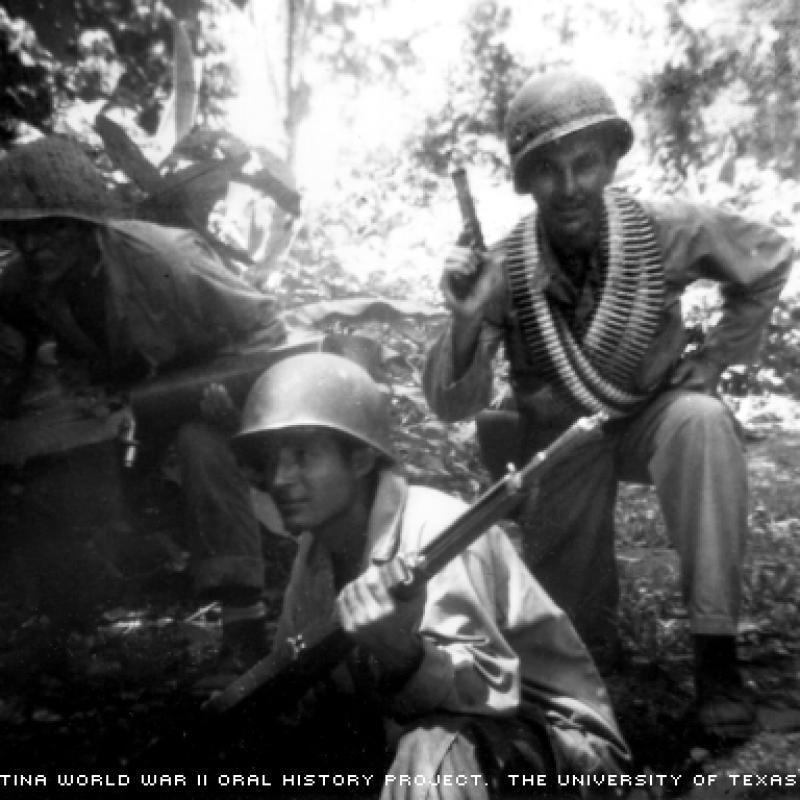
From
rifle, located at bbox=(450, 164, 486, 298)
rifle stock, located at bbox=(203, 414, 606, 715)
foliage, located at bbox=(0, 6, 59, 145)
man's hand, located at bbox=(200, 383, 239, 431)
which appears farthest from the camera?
foliage, located at bbox=(0, 6, 59, 145)

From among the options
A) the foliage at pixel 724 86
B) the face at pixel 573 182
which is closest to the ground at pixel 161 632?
the face at pixel 573 182

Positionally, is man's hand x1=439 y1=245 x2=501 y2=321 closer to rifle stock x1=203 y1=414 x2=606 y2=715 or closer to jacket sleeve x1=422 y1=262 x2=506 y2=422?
jacket sleeve x1=422 y1=262 x2=506 y2=422

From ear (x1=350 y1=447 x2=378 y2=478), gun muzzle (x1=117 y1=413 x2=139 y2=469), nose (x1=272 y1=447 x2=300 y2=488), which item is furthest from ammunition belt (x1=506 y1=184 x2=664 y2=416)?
gun muzzle (x1=117 y1=413 x2=139 y2=469)

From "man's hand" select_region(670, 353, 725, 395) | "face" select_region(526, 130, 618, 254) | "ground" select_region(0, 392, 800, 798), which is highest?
"face" select_region(526, 130, 618, 254)

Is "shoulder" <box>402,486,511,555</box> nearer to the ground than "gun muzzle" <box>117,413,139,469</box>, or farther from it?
farther from it

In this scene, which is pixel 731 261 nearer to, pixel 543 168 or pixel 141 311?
pixel 543 168

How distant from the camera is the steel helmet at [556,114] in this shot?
11.7 ft

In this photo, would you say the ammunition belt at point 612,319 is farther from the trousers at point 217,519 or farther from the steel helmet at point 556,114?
the trousers at point 217,519

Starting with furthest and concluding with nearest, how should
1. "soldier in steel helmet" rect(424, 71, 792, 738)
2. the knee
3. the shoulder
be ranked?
"soldier in steel helmet" rect(424, 71, 792, 738), the knee, the shoulder

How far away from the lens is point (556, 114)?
11.8 feet

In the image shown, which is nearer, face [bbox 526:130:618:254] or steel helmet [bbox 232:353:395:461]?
steel helmet [bbox 232:353:395:461]

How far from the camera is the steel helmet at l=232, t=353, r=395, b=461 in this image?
298 centimetres

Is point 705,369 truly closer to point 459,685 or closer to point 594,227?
point 594,227

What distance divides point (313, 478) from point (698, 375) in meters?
1.66
